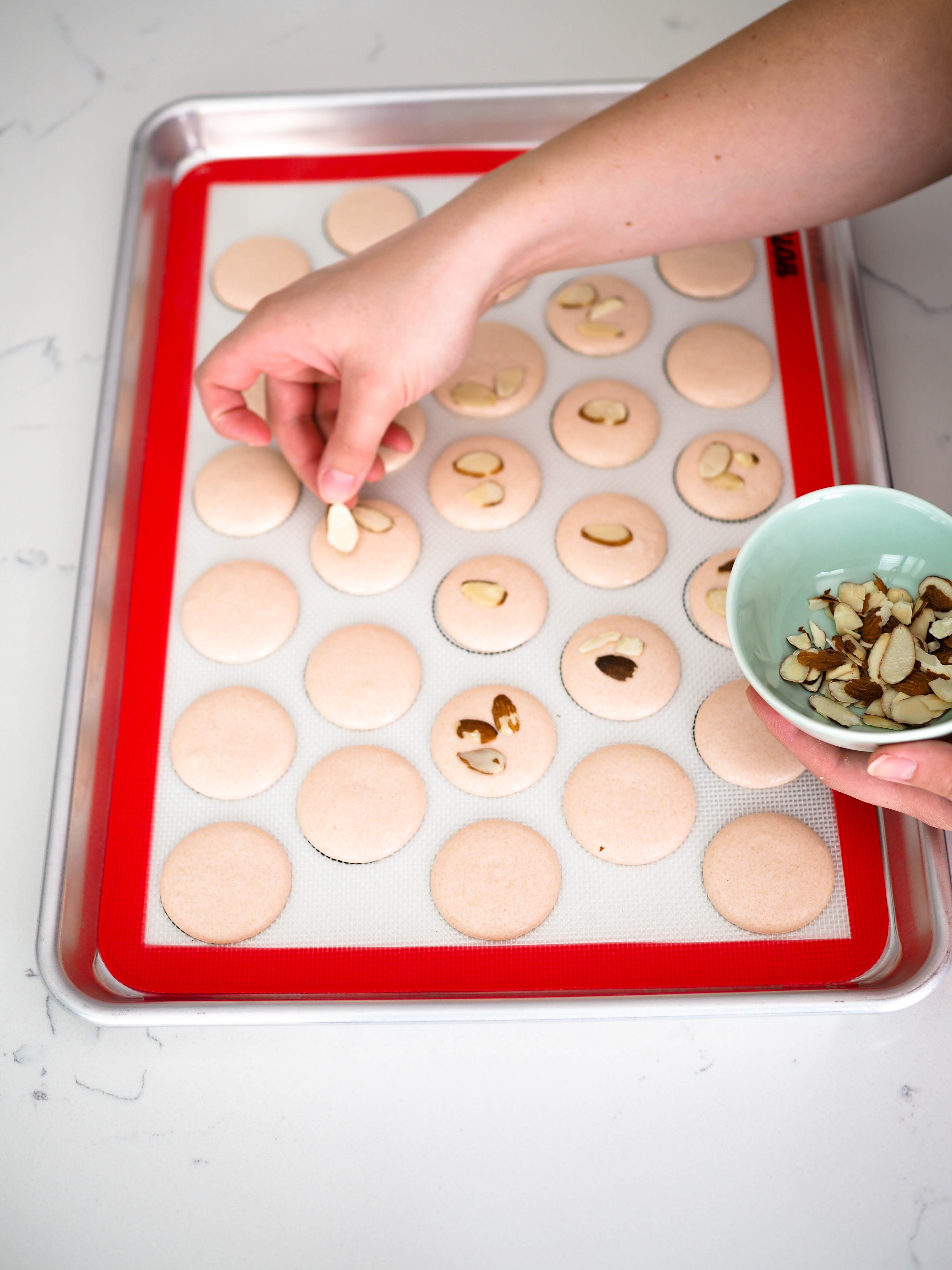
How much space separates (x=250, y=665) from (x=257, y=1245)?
1.61 ft

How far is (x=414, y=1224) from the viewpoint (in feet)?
2.55

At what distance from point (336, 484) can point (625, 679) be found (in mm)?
331

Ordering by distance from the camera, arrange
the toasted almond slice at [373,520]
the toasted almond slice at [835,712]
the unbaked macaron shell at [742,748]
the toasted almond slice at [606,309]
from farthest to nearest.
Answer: the toasted almond slice at [606,309], the toasted almond slice at [373,520], the unbaked macaron shell at [742,748], the toasted almond slice at [835,712]

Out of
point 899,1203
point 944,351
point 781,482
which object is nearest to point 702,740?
point 781,482

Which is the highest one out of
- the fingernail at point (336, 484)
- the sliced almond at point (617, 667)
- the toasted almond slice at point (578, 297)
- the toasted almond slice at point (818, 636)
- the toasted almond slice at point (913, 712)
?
the toasted almond slice at point (578, 297)

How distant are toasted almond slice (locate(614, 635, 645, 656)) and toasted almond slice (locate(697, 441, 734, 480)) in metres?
0.20

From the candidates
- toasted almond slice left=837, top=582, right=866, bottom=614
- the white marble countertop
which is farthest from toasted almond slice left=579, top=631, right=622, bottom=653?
the white marble countertop

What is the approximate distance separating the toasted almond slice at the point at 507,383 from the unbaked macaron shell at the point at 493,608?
19 cm

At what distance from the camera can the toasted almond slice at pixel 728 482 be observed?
100 centimetres

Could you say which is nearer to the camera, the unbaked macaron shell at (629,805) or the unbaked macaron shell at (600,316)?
the unbaked macaron shell at (629,805)

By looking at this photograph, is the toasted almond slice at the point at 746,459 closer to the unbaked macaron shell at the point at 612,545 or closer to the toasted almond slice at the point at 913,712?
the unbaked macaron shell at the point at 612,545

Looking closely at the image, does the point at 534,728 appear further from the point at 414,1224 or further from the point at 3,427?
the point at 3,427

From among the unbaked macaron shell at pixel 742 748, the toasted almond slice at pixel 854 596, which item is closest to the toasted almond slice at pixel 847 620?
the toasted almond slice at pixel 854 596

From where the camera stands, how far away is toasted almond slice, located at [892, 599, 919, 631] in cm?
81
